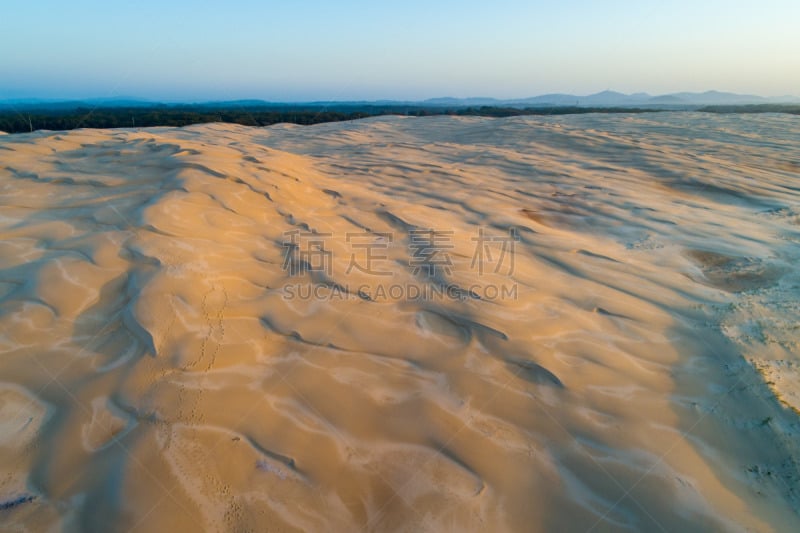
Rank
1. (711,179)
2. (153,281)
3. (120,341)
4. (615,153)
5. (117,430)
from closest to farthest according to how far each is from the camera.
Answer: (117,430) → (120,341) → (153,281) → (711,179) → (615,153)

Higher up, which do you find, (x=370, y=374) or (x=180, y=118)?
(x=180, y=118)

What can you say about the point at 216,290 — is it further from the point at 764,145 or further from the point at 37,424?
the point at 764,145

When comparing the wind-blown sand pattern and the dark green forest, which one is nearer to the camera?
the wind-blown sand pattern

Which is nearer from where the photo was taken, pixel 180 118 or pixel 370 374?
pixel 370 374

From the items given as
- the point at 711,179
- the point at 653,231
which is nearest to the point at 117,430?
the point at 653,231

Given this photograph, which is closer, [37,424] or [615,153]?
[37,424]

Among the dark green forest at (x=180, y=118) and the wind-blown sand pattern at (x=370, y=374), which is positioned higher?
the dark green forest at (x=180, y=118)

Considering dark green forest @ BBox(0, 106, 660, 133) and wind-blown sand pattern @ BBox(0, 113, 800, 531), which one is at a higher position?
dark green forest @ BBox(0, 106, 660, 133)

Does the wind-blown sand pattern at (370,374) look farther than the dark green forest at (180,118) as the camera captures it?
No
